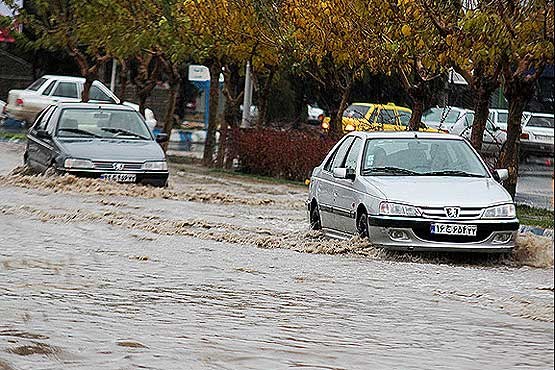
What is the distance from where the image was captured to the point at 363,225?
46.5ft

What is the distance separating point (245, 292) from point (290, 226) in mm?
6503

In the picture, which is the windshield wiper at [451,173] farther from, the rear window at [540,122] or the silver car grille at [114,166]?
the rear window at [540,122]

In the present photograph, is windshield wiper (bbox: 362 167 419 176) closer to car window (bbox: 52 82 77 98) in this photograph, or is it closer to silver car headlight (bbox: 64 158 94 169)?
silver car headlight (bbox: 64 158 94 169)

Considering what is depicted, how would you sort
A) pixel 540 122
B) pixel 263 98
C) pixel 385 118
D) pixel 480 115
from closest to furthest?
pixel 480 115
pixel 385 118
pixel 263 98
pixel 540 122

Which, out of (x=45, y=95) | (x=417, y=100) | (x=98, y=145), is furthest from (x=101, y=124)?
(x=45, y=95)

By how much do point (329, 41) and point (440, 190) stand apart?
8.48 metres

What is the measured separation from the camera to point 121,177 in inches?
808

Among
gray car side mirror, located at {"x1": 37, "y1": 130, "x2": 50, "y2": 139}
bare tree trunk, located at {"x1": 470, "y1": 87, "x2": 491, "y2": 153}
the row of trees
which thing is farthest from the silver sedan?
gray car side mirror, located at {"x1": 37, "y1": 130, "x2": 50, "y2": 139}

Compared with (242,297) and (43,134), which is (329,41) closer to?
(43,134)

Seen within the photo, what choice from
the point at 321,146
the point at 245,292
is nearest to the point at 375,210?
the point at 245,292

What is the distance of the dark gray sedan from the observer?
20500mm

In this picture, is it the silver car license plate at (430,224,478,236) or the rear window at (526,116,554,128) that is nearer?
the silver car license plate at (430,224,478,236)

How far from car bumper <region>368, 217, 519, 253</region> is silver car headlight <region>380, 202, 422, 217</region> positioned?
57mm

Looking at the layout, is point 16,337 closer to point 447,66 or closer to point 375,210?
point 375,210
